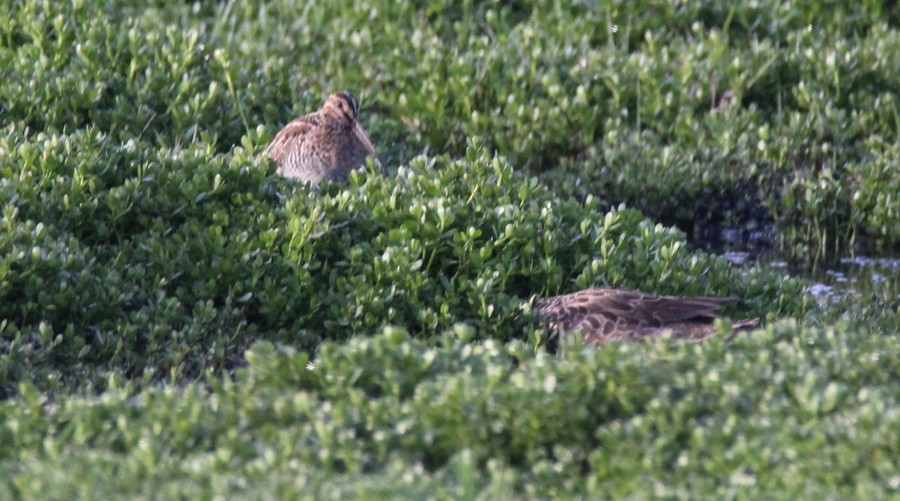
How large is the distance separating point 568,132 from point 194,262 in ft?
13.0

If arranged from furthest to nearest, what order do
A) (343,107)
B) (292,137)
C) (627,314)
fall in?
1. (343,107)
2. (292,137)
3. (627,314)

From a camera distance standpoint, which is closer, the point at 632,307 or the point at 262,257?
the point at 632,307

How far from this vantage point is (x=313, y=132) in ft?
28.0

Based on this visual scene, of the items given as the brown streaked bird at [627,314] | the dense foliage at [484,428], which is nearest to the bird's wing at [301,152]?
the brown streaked bird at [627,314]

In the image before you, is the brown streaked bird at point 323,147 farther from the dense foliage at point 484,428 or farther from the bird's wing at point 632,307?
the dense foliage at point 484,428

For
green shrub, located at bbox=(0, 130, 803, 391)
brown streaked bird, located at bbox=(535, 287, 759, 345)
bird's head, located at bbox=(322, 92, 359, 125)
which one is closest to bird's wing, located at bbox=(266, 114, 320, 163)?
bird's head, located at bbox=(322, 92, 359, 125)

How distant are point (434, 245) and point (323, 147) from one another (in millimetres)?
1567

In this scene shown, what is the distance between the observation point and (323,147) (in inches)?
332

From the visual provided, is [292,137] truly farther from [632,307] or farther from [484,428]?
[484,428]

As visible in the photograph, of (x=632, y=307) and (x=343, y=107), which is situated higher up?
(x=343, y=107)

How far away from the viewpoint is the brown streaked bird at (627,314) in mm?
6703

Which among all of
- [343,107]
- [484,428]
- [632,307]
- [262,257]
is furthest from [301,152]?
[484,428]

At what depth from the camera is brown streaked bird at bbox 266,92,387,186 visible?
8.43m

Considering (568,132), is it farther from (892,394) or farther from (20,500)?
(20,500)
